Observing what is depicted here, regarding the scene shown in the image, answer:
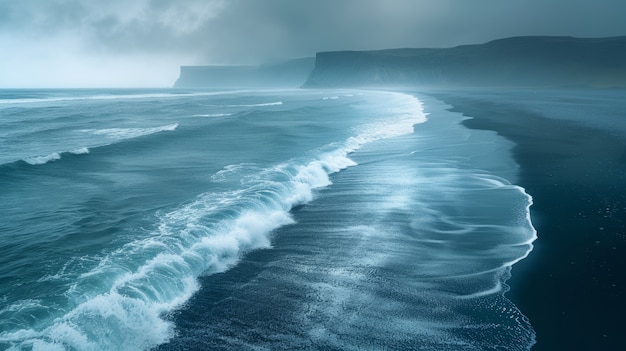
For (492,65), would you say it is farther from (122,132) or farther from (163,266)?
(163,266)

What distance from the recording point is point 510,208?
10383 mm

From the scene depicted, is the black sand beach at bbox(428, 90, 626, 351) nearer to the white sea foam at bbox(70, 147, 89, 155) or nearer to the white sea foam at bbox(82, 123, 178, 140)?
the white sea foam at bbox(70, 147, 89, 155)

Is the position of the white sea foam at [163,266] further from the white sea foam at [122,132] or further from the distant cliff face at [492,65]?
the distant cliff face at [492,65]

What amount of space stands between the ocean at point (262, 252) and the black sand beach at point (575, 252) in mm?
351

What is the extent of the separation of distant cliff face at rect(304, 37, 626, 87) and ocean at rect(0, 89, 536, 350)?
12808 cm

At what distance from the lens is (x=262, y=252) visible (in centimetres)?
817

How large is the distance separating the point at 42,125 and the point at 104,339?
30.8 m

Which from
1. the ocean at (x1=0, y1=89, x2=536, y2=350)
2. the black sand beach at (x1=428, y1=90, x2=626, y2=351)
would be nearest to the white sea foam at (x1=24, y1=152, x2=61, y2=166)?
the ocean at (x1=0, y1=89, x2=536, y2=350)

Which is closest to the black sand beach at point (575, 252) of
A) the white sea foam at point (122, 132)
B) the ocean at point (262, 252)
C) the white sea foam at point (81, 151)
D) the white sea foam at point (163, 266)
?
the ocean at point (262, 252)

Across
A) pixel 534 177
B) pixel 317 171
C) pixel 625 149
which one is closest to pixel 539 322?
pixel 534 177

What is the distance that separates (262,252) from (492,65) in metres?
166

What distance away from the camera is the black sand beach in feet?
17.6

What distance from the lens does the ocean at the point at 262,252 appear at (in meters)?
5.45

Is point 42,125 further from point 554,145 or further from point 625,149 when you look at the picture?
point 625,149
